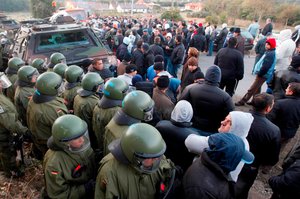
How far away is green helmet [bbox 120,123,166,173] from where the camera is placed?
1.94 meters

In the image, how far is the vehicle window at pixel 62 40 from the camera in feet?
22.9

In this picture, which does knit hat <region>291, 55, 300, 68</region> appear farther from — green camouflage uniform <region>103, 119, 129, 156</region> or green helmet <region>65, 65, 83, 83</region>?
green helmet <region>65, 65, 83, 83</region>

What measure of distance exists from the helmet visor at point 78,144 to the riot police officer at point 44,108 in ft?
3.79

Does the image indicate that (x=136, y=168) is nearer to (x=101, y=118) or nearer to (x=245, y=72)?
(x=101, y=118)

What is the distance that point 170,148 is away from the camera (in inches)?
125

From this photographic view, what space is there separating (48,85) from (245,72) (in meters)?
9.30

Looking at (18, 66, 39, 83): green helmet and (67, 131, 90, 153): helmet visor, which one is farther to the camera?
(18, 66, 39, 83): green helmet

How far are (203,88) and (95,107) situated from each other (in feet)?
5.57

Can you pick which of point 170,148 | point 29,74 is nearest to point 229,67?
point 170,148

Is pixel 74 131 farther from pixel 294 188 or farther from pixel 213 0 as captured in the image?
pixel 213 0

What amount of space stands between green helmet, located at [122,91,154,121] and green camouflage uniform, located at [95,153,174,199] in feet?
2.24

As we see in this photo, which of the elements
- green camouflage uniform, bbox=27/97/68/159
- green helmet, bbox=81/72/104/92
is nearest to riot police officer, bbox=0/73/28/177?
green camouflage uniform, bbox=27/97/68/159

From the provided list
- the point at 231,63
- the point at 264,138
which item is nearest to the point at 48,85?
the point at 264,138

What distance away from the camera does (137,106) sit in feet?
9.11
